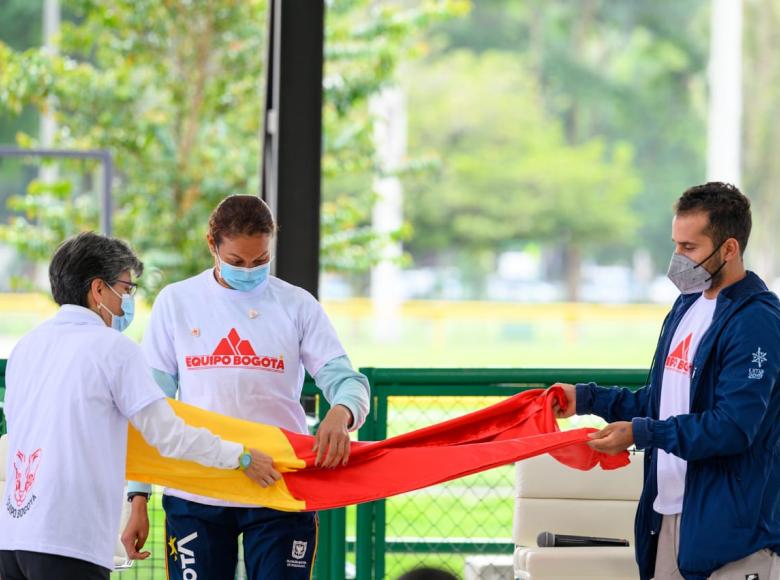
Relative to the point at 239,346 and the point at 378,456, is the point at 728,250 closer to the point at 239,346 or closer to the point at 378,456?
the point at 378,456

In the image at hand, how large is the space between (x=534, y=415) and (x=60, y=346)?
1729 mm

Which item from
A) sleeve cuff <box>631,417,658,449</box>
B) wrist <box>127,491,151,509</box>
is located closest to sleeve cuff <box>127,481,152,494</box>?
wrist <box>127,491,151,509</box>

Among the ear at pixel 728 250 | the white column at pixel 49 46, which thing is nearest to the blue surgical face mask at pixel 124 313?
the ear at pixel 728 250

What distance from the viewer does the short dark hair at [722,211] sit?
134 inches

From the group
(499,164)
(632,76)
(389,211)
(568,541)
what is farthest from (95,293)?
(632,76)

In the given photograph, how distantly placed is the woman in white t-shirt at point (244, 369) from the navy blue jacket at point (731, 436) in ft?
3.24

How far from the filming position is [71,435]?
315cm

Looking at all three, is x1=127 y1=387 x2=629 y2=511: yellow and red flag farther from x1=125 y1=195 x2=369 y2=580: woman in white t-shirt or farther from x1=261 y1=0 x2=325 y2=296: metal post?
x1=261 y1=0 x2=325 y2=296: metal post

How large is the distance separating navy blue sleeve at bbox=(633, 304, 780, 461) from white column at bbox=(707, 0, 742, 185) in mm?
21558

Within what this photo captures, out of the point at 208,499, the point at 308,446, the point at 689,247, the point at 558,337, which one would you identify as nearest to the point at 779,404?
the point at 689,247

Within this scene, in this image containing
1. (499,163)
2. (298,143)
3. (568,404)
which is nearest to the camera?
(568,404)

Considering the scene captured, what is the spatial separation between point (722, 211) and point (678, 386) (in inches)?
21.0

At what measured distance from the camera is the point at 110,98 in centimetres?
1496

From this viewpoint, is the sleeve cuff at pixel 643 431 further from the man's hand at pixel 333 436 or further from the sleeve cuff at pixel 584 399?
the man's hand at pixel 333 436
